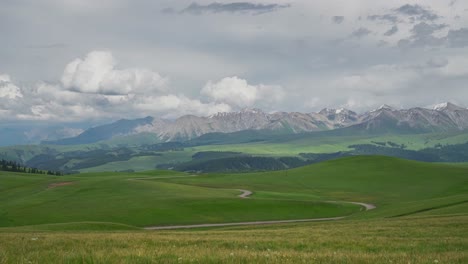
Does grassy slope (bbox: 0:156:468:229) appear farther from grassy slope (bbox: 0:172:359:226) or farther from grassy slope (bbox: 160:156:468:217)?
grassy slope (bbox: 160:156:468:217)

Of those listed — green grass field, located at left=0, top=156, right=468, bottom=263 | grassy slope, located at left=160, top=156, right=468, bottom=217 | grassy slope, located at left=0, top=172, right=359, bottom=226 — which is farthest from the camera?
grassy slope, located at left=160, top=156, right=468, bottom=217

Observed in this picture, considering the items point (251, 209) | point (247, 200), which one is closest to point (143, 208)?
point (251, 209)

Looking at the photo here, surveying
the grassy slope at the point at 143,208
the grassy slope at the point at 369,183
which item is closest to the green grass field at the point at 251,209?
the grassy slope at the point at 143,208

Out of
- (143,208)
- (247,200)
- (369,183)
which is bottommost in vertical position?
(369,183)

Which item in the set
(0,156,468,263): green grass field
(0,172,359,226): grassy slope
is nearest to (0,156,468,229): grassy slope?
(0,172,359,226): grassy slope

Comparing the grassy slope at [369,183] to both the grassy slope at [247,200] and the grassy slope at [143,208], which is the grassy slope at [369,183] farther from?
the grassy slope at [143,208]

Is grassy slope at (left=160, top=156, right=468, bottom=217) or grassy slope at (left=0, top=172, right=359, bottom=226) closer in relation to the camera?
grassy slope at (left=0, top=172, right=359, bottom=226)

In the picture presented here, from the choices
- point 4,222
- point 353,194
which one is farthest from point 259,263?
point 353,194

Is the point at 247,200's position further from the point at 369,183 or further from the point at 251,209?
the point at 369,183

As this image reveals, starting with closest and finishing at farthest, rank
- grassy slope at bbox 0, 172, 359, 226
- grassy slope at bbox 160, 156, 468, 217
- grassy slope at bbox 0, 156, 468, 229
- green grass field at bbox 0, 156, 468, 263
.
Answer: green grass field at bbox 0, 156, 468, 263 < grassy slope at bbox 0, 172, 359, 226 < grassy slope at bbox 0, 156, 468, 229 < grassy slope at bbox 160, 156, 468, 217

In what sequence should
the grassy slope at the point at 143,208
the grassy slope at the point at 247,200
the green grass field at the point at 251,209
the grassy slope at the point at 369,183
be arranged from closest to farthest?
the green grass field at the point at 251,209 → the grassy slope at the point at 143,208 → the grassy slope at the point at 247,200 → the grassy slope at the point at 369,183

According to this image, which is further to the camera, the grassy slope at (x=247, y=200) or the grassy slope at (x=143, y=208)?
the grassy slope at (x=247, y=200)

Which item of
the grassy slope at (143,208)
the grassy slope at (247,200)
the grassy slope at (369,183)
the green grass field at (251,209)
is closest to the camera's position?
the green grass field at (251,209)

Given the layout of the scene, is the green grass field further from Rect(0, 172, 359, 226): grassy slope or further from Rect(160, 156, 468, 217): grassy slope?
Rect(160, 156, 468, 217): grassy slope
